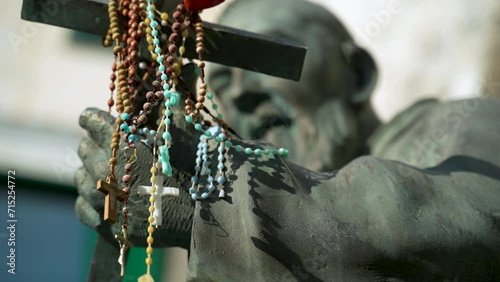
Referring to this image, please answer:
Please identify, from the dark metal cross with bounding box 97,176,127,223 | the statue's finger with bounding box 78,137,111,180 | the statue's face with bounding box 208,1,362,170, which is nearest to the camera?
the dark metal cross with bounding box 97,176,127,223

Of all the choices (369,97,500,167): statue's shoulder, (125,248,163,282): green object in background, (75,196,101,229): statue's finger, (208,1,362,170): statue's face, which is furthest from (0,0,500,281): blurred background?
(75,196,101,229): statue's finger

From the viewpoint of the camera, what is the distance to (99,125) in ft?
A: 4.56

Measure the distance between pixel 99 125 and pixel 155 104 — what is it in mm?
76

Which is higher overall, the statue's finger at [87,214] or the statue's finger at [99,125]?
the statue's finger at [99,125]

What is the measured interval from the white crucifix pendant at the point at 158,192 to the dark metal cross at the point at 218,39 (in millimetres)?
194

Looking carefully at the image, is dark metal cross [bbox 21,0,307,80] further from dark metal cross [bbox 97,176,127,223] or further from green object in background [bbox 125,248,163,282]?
green object in background [bbox 125,248,163,282]

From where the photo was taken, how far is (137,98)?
1.38 meters

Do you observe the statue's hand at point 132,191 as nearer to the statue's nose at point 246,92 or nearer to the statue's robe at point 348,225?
the statue's robe at point 348,225

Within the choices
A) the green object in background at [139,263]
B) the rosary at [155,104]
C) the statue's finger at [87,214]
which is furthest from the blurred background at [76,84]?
the rosary at [155,104]

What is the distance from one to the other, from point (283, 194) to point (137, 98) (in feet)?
0.67

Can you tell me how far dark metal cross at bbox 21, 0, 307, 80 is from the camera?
1423mm

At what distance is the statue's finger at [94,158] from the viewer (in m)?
1.38

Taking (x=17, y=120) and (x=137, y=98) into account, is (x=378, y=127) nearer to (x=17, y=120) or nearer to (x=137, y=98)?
(x=137, y=98)

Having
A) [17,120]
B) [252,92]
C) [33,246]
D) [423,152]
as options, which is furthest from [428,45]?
[17,120]
